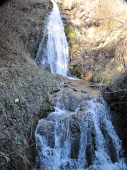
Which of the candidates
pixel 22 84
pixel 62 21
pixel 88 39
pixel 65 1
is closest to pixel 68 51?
pixel 88 39

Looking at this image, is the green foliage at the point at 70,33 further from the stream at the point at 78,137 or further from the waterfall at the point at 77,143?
the waterfall at the point at 77,143

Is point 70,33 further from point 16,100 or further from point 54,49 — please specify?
point 16,100

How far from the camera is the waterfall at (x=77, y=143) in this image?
287 inches

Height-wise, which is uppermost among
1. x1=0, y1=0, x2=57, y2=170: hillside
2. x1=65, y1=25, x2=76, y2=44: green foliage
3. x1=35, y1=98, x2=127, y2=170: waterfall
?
x1=65, y1=25, x2=76, y2=44: green foliage

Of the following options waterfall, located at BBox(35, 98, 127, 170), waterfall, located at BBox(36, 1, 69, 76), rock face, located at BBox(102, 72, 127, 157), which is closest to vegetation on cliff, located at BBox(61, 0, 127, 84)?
waterfall, located at BBox(36, 1, 69, 76)

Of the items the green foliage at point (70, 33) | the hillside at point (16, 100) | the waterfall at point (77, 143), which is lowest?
the waterfall at point (77, 143)

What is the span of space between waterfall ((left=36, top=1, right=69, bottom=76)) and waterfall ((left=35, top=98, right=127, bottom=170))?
7.60 m

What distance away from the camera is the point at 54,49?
1719 centimetres

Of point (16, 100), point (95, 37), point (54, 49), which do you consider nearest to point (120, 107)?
point (16, 100)

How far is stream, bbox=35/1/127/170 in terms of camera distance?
7.33 meters

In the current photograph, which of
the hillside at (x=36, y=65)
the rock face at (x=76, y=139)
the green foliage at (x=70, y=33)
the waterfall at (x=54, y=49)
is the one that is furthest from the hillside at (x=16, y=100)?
the green foliage at (x=70, y=33)

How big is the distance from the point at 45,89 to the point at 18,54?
8.66ft

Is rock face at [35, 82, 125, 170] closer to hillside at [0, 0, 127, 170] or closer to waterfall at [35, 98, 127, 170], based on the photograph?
waterfall at [35, 98, 127, 170]

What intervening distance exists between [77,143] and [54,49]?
10.9 meters
